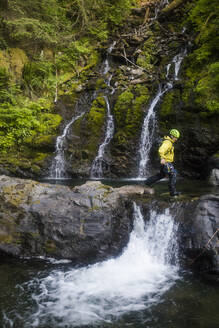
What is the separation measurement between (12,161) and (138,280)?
10782 millimetres

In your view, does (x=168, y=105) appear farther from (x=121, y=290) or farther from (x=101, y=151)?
(x=121, y=290)

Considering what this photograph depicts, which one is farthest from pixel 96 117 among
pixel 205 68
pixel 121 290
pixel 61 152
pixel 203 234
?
pixel 121 290

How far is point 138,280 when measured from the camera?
504 cm

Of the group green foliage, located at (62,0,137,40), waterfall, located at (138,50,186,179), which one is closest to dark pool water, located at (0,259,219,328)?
waterfall, located at (138,50,186,179)

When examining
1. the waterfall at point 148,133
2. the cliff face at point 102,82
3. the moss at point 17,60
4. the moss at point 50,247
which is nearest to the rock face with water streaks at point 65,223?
the moss at point 50,247

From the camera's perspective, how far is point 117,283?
493 cm

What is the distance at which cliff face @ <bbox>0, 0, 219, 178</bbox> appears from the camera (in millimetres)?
11945

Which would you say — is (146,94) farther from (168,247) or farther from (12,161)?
(168,247)

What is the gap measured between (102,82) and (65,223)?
1290cm

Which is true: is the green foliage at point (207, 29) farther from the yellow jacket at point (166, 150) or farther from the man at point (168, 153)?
the yellow jacket at point (166, 150)

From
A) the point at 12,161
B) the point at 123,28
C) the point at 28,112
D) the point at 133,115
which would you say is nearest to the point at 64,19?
the point at 123,28

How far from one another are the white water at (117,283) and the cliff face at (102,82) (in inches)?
207

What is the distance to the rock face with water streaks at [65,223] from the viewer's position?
5996 mm

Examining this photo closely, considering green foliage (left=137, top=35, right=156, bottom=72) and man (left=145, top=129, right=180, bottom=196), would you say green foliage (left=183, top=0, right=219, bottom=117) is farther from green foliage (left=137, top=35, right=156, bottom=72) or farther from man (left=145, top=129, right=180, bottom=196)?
man (left=145, top=129, right=180, bottom=196)
